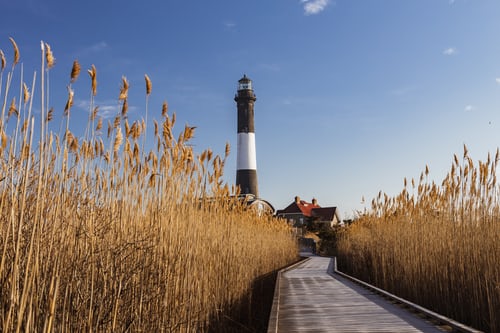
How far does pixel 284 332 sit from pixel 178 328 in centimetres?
99

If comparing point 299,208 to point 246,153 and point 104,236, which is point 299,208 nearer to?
point 246,153

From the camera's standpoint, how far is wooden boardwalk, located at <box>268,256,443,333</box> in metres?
3.80

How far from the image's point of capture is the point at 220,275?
14.9ft

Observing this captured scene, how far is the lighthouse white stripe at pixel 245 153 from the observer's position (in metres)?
26.4

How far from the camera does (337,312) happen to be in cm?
460

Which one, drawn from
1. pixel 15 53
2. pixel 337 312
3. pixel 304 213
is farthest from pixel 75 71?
pixel 304 213

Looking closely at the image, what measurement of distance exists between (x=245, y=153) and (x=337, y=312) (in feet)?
72.1

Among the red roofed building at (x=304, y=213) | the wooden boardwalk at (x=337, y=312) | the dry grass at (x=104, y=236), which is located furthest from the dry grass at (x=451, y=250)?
the red roofed building at (x=304, y=213)

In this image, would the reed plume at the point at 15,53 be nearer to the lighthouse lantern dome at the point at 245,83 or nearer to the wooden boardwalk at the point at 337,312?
the wooden boardwalk at the point at 337,312

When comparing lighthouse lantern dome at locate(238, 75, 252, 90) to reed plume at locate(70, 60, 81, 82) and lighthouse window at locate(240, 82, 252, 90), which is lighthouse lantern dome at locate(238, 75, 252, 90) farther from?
reed plume at locate(70, 60, 81, 82)

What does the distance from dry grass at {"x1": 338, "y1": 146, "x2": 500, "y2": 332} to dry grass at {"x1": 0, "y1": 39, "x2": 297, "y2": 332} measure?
8.26 ft

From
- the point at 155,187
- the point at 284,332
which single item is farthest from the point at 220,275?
the point at 155,187

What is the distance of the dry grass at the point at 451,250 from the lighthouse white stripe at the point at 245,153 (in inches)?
746

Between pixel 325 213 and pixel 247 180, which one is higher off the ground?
pixel 247 180
